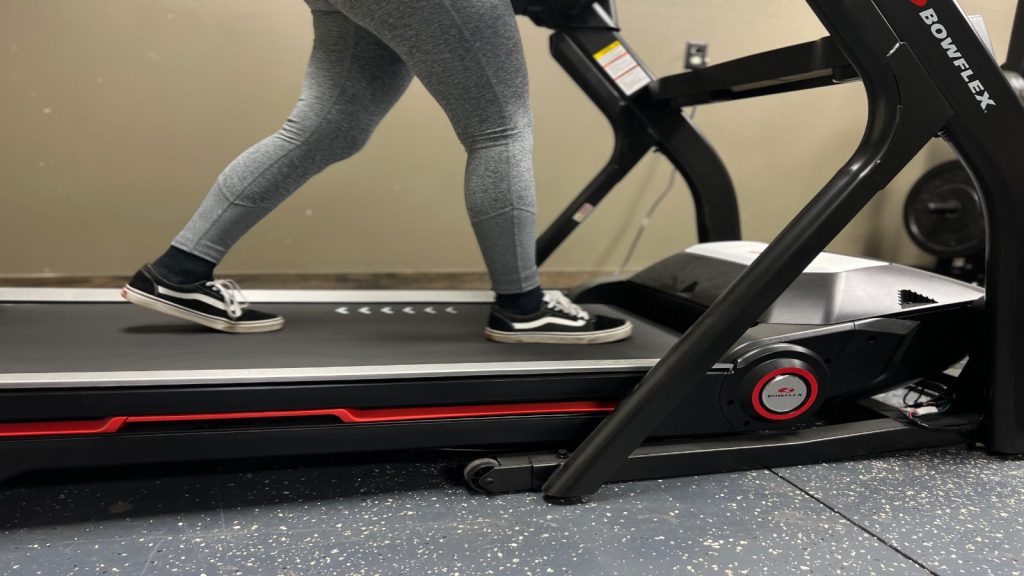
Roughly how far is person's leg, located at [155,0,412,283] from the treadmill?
0.64 feet

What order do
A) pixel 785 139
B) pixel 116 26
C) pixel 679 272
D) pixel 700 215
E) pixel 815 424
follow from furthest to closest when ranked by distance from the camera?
pixel 785 139 < pixel 116 26 < pixel 700 215 < pixel 679 272 < pixel 815 424

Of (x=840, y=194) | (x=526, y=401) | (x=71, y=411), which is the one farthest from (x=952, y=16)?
(x=71, y=411)

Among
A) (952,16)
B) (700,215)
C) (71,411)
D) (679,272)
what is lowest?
(71,411)

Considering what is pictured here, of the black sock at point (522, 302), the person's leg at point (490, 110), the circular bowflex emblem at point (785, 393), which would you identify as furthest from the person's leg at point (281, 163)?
the circular bowflex emblem at point (785, 393)

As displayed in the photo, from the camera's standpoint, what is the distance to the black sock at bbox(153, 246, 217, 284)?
1137 mm

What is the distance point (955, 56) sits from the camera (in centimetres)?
98

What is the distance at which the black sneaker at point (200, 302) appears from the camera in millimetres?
1129

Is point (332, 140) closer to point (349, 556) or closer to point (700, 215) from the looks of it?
point (349, 556)

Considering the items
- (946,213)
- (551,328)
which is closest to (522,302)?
(551,328)

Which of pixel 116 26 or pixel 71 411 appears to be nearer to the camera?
pixel 71 411

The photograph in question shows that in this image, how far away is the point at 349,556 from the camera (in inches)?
32.2

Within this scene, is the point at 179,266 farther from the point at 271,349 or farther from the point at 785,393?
the point at 785,393

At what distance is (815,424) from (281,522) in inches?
42.4

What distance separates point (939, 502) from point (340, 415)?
3.25ft
